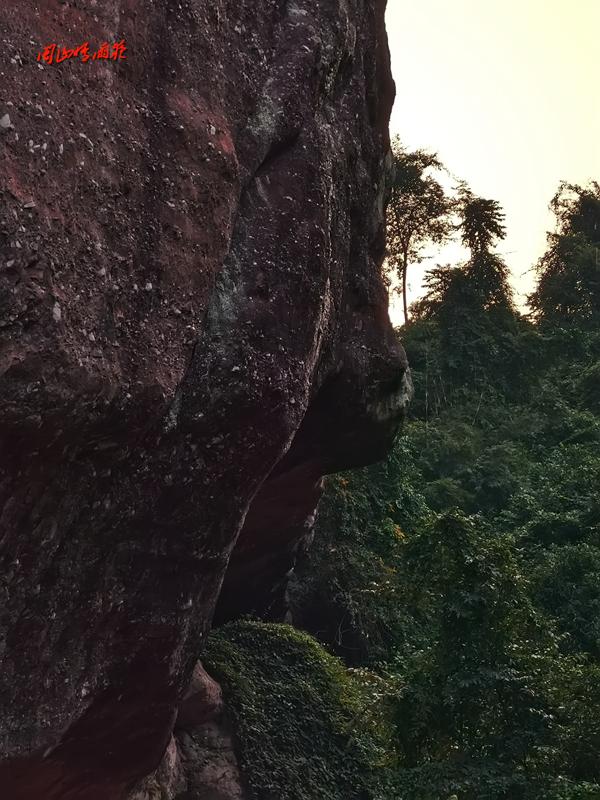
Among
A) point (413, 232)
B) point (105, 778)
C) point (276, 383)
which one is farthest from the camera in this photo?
point (413, 232)

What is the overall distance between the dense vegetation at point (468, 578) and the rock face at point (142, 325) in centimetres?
312

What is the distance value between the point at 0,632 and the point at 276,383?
2665 mm

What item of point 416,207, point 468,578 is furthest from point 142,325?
point 416,207

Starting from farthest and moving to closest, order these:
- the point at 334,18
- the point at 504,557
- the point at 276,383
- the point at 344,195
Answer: the point at 504,557 < the point at 344,195 < the point at 334,18 < the point at 276,383

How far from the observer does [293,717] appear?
10562 mm

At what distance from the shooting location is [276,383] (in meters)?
6.46

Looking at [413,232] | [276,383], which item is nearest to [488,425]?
[413,232]

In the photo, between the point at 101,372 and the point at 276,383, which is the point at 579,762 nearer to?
the point at 276,383

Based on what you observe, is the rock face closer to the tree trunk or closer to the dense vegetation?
the dense vegetation

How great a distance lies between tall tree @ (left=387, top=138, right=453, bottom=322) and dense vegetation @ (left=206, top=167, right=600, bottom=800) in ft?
0.79

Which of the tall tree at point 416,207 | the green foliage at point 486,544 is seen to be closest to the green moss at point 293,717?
the green foliage at point 486,544

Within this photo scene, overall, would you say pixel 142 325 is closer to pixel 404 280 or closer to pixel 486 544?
pixel 486 544

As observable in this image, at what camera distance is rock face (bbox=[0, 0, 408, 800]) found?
481 centimetres

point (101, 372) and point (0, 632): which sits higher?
point (101, 372)
